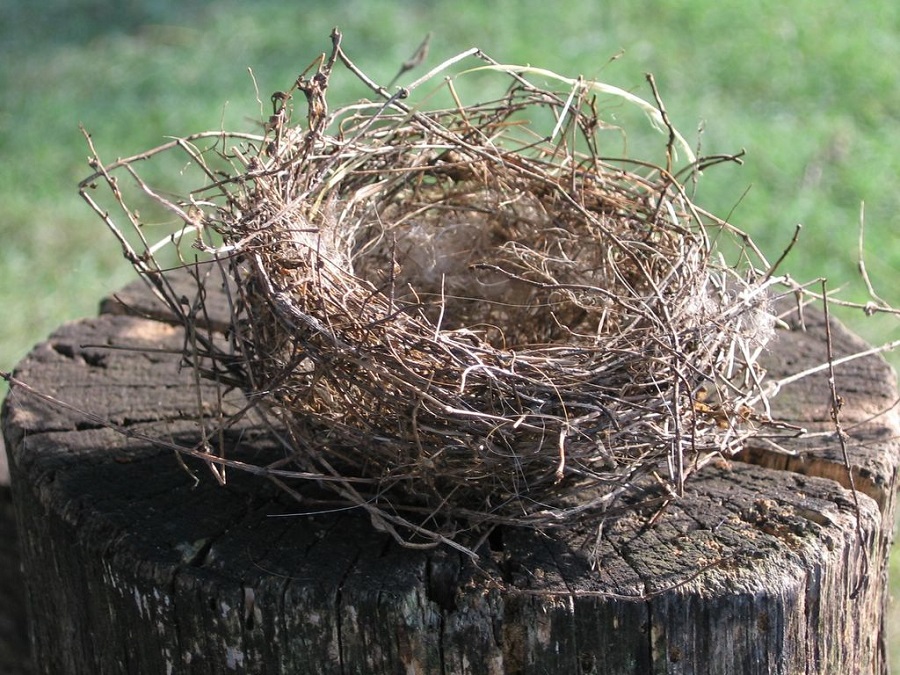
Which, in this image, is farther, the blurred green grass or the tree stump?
the blurred green grass

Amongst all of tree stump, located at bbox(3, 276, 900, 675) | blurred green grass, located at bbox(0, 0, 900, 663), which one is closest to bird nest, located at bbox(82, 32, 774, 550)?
tree stump, located at bbox(3, 276, 900, 675)

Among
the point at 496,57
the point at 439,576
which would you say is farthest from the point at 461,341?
the point at 496,57

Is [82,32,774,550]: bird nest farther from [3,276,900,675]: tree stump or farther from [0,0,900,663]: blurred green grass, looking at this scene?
[0,0,900,663]: blurred green grass

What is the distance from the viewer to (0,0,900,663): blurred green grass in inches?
164

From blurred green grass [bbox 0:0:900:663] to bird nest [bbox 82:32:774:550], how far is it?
7.25 ft

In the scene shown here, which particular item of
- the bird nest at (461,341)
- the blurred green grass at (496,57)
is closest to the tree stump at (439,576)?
the bird nest at (461,341)

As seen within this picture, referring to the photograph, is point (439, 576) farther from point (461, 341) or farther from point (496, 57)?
point (496, 57)

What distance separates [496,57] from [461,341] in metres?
4.06

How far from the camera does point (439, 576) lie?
56.2 inches

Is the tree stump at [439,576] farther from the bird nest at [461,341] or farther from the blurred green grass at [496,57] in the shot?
the blurred green grass at [496,57]

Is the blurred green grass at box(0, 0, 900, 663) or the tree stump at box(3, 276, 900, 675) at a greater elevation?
the blurred green grass at box(0, 0, 900, 663)

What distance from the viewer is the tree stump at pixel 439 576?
1.40m

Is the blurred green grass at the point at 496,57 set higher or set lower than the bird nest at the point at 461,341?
higher

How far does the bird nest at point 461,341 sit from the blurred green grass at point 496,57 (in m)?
2.21
